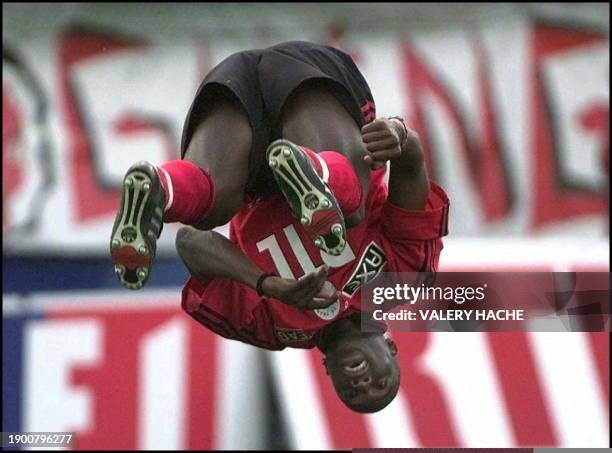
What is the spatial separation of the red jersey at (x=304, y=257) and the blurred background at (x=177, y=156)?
3172 mm

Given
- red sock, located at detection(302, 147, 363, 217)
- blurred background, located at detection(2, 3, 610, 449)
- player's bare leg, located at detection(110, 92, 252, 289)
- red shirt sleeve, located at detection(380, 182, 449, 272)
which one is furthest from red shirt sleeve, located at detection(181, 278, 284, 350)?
blurred background, located at detection(2, 3, 610, 449)

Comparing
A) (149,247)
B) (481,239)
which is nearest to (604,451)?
(149,247)

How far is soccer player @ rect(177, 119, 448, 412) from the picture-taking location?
4.35 meters

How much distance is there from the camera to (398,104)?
8.22m

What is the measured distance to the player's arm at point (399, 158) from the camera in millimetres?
4020

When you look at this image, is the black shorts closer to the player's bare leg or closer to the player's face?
the player's bare leg

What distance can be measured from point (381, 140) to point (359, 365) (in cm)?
93

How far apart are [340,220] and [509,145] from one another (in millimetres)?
4502

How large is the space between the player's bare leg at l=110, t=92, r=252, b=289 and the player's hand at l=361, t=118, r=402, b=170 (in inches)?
16.5

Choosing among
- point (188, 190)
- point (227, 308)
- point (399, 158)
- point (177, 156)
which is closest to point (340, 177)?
point (399, 158)

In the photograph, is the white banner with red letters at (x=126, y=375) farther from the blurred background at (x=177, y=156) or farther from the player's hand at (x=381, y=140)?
the player's hand at (x=381, y=140)

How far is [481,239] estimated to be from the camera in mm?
7941

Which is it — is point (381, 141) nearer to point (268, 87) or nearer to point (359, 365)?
point (268, 87)

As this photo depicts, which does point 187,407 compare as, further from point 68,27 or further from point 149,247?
point 149,247
